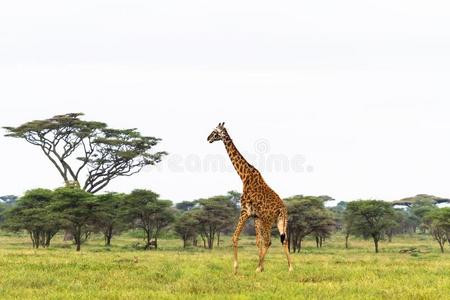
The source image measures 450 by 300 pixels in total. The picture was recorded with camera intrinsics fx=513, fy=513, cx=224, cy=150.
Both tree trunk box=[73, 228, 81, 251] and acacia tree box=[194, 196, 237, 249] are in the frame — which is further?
acacia tree box=[194, 196, 237, 249]

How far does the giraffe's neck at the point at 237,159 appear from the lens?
1672cm

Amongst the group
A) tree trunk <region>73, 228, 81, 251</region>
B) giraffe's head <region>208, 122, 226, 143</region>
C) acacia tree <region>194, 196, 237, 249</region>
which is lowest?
tree trunk <region>73, 228, 81, 251</region>

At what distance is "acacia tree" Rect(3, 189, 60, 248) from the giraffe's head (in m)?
31.9

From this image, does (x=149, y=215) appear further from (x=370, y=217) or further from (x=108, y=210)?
(x=370, y=217)

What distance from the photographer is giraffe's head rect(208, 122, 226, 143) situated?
16784 millimetres

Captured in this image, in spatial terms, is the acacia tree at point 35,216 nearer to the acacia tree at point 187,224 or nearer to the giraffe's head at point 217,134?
the acacia tree at point 187,224

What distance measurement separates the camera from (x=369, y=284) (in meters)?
11.9

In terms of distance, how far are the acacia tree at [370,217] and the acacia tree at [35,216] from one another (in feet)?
102

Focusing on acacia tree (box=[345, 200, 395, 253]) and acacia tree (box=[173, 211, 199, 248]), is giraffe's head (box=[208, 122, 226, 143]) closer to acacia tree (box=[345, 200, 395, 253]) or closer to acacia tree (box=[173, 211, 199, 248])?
acacia tree (box=[173, 211, 199, 248])

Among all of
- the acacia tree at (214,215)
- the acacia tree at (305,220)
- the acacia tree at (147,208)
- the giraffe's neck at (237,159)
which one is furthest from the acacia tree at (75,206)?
the giraffe's neck at (237,159)

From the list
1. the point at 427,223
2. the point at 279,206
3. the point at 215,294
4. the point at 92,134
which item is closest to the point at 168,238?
the point at 92,134

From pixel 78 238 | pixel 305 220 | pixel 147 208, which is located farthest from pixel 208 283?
pixel 305 220

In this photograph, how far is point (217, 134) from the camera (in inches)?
665

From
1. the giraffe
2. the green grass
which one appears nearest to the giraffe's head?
the giraffe
